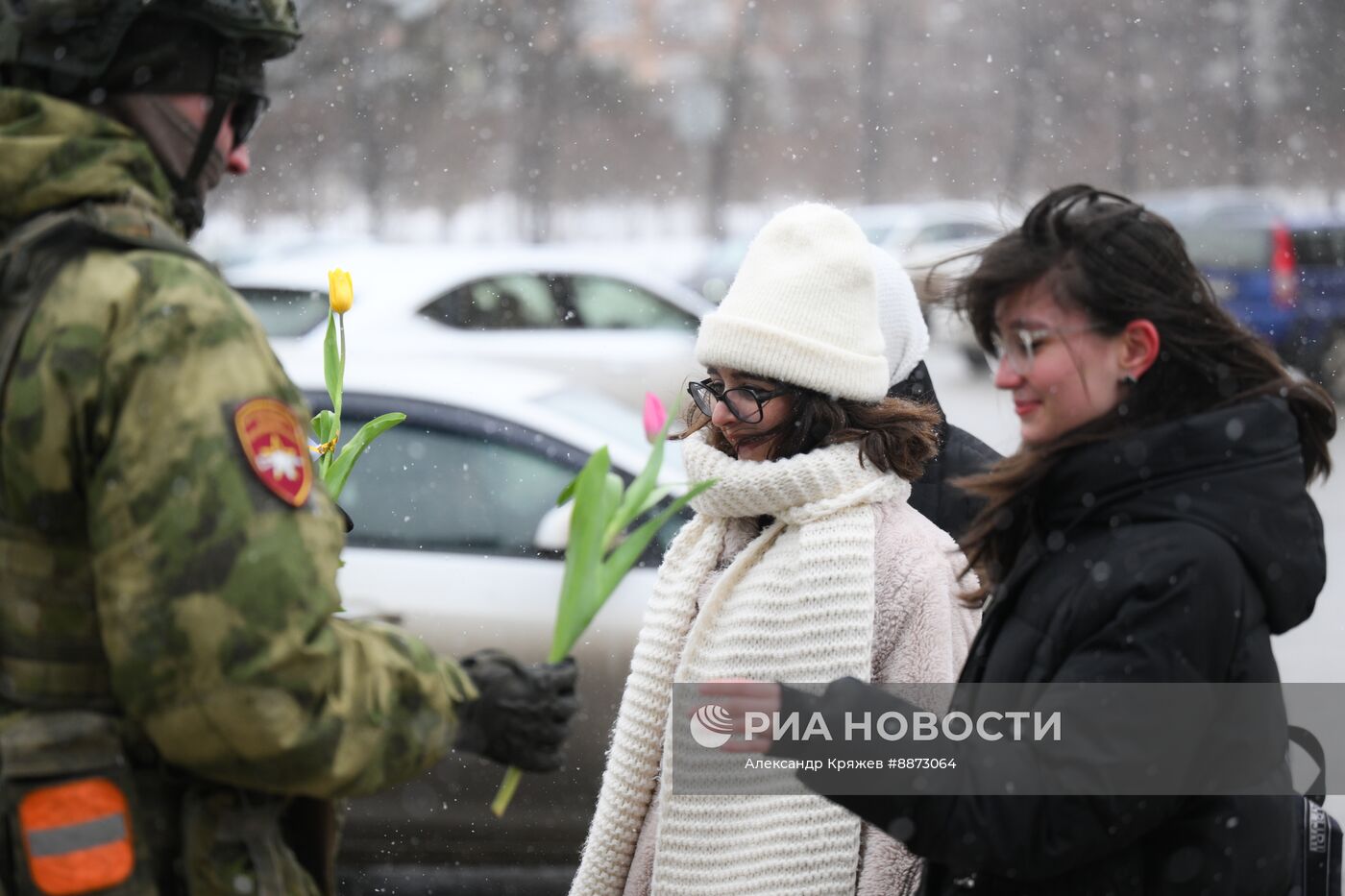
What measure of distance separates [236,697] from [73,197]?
0.60 metres

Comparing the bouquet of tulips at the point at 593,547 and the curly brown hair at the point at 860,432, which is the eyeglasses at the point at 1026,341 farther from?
the curly brown hair at the point at 860,432

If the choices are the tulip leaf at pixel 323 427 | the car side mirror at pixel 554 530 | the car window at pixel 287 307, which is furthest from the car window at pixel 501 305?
the tulip leaf at pixel 323 427

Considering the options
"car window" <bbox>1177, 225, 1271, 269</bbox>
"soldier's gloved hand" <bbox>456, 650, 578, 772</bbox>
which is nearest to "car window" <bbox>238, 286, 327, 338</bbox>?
"soldier's gloved hand" <bbox>456, 650, 578, 772</bbox>

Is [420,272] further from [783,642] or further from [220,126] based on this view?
[220,126]

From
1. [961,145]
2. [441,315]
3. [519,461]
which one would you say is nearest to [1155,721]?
[519,461]

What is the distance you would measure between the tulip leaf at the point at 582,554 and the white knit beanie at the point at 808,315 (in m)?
0.71

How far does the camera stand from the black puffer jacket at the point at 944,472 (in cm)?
306

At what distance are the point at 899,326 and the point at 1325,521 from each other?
8.12 metres

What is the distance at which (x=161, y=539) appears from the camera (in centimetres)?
162

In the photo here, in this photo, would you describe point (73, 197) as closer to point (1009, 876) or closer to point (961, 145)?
point (1009, 876)

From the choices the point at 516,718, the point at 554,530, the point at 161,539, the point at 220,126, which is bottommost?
the point at 554,530

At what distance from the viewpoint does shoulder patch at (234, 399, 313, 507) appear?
1.66 m

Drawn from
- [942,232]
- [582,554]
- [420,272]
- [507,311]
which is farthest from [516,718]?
[942,232]

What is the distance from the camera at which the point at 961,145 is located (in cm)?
4034
